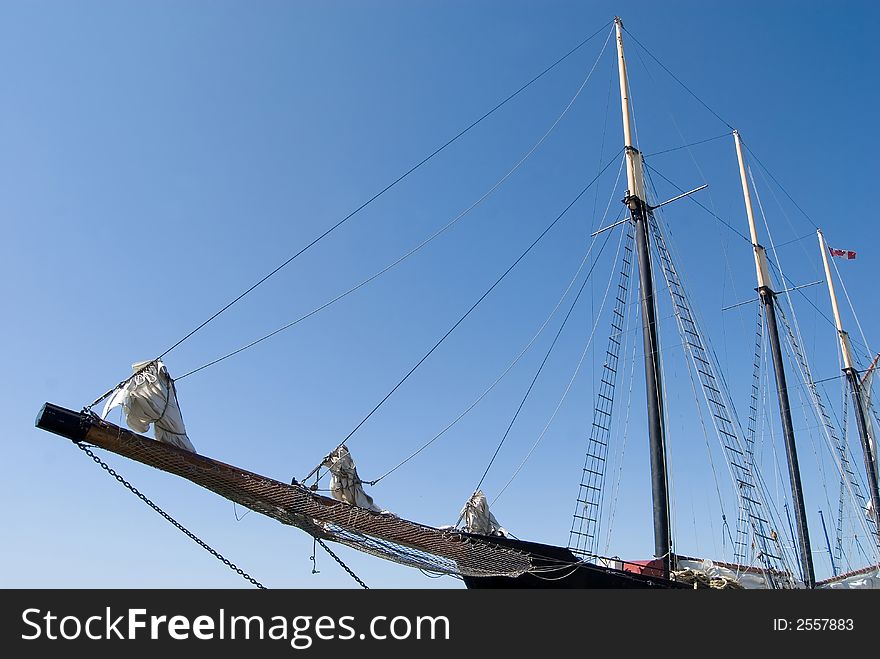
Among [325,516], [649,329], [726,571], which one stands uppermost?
[649,329]

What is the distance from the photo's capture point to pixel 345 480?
17.6 meters

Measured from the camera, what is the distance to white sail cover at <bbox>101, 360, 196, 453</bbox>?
14290 mm

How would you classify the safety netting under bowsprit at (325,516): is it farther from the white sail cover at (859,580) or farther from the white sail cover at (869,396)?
the white sail cover at (869,396)

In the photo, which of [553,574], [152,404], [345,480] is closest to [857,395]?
[553,574]

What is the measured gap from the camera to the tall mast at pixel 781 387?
34438mm

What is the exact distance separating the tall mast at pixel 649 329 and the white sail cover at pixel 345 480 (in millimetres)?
10364

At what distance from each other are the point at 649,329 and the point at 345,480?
13631 millimetres

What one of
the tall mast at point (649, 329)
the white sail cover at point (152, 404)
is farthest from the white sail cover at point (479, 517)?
the white sail cover at point (152, 404)

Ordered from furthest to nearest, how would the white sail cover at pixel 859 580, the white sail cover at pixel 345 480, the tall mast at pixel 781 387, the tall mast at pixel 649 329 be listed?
the white sail cover at pixel 859 580, the tall mast at pixel 781 387, the tall mast at pixel 649 329, the white sail cover at pixel 345 480

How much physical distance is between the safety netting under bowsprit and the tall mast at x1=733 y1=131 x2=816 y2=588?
21.3 metres

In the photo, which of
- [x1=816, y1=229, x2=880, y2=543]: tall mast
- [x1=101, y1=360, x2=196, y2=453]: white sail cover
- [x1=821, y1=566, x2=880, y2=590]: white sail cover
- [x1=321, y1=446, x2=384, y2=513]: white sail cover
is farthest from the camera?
[x1=816, y1=229, x2=880, y2=543]: tall mast

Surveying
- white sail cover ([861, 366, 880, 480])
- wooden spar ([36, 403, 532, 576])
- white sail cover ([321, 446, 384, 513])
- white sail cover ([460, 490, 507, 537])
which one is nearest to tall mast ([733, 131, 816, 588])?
white sail cover ([861, 366, 880, 480])

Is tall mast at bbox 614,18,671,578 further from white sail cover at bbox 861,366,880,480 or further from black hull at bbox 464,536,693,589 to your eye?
white sail cover at bbox 861,366,880,480

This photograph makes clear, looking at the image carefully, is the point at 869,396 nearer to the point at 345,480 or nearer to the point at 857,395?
the point at 857,395
